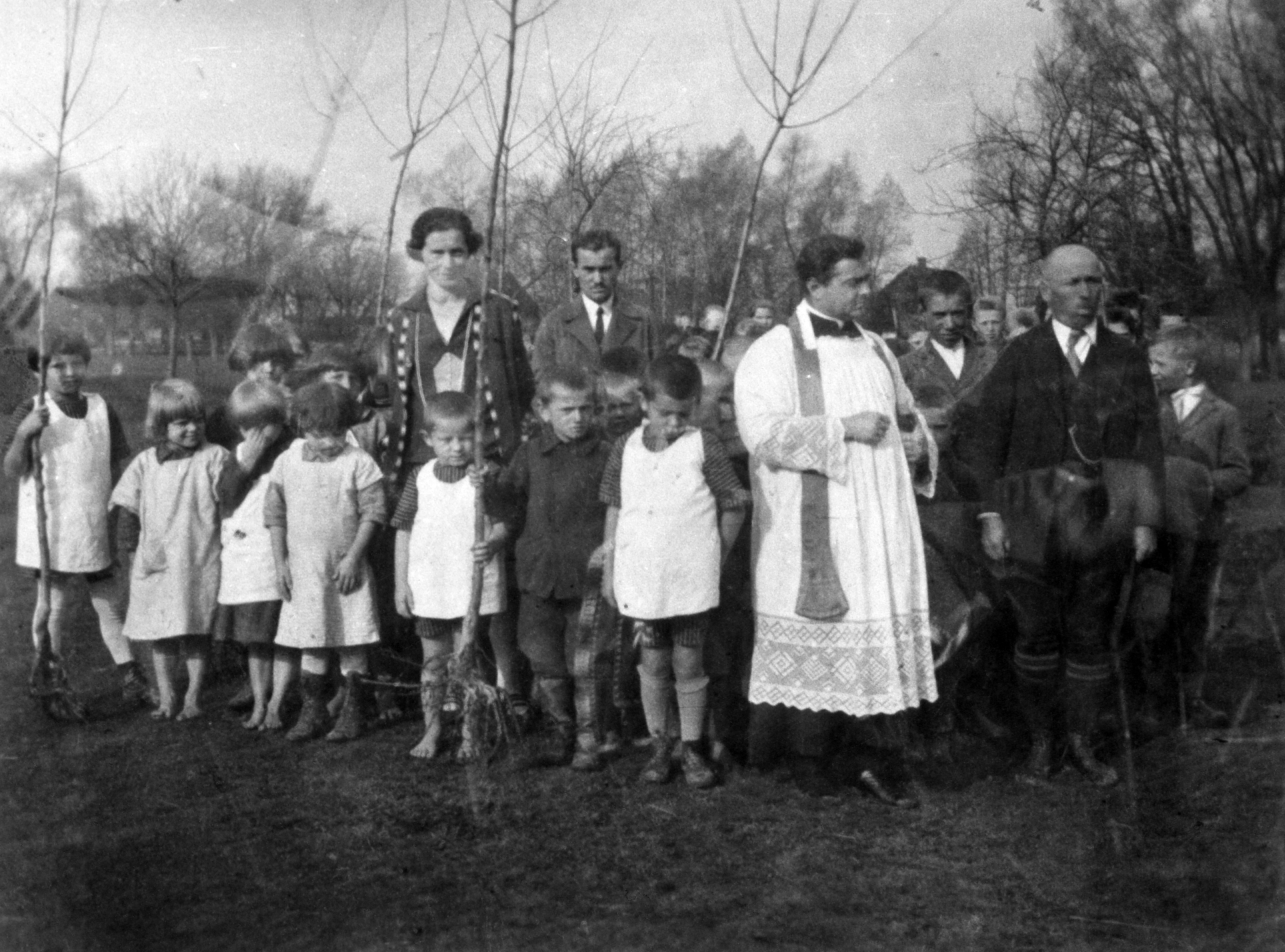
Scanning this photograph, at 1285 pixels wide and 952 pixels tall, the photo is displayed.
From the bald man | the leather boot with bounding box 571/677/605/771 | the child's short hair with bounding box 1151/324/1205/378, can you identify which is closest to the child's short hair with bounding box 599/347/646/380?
the leather boot with bounding box 571/677/605/771

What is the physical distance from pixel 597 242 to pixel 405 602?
141 centimetres

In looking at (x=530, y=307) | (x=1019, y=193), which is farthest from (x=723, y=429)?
(x=1019, y=193)

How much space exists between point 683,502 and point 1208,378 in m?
2.00

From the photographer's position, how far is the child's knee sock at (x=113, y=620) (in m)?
4.61

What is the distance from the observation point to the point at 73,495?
14.5 feet

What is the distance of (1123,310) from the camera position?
169 inches

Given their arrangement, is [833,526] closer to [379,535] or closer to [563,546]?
[563,546]

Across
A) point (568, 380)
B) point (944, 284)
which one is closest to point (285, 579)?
point (568, 380)

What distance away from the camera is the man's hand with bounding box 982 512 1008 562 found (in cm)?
390

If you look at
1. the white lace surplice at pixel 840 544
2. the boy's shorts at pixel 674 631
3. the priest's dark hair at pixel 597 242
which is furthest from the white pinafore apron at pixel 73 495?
the white lace surplice at pixel 840 544

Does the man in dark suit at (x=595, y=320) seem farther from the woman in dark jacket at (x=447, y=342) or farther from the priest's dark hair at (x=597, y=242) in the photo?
the woman in dark jacket at (x=447, y=342)

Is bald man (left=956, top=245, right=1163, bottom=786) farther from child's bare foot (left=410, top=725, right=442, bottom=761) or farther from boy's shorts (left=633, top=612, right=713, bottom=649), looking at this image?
child's bare foot (left=410, top=725, right=442, bottom=761)

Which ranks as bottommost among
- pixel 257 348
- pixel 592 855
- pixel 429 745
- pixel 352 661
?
pixel 592 855

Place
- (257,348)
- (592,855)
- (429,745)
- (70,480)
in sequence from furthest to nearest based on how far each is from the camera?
1. (257,348)
2. (70,480)
3. (429,745)
4. (592,855)
